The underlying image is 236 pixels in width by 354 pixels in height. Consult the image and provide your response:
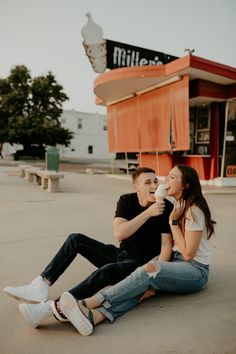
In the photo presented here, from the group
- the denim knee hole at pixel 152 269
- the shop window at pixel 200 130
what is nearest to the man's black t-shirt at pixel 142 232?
the denim knee hole at pixel 152 269

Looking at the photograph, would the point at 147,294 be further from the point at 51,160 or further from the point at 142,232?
the point at 51,160

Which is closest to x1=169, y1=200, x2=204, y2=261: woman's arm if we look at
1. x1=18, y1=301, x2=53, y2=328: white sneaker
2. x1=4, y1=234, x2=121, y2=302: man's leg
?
x1=4, y1=234, x2=121, y2=302: man's leg

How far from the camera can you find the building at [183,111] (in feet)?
37.1

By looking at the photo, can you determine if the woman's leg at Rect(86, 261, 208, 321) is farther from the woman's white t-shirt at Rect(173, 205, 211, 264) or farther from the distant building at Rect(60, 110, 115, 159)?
the distant building at Rect(60, 110, 115, 159)

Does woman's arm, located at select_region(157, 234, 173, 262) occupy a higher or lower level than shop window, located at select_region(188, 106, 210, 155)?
lower

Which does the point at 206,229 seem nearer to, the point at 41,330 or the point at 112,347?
the point at 112,347

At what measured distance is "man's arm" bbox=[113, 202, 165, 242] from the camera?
107 inches

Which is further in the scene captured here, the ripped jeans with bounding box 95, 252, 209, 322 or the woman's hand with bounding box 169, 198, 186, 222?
the woman's hand with bounding box 169, 198, 186, 222

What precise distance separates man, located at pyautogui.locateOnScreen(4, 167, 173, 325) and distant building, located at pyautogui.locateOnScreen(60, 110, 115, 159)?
59.1 meters

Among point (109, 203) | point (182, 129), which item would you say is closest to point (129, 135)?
point (182, 129)

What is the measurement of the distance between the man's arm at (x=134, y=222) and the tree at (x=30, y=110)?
1343 inches

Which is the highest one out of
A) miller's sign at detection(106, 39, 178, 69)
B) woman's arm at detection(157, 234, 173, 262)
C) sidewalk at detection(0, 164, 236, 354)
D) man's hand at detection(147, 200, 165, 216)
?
miller's sign at detection(106, 39, 178, 69)

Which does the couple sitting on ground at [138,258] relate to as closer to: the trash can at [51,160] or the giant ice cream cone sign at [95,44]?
the trash can at [51,160]

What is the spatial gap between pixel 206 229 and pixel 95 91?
39.1 feet
